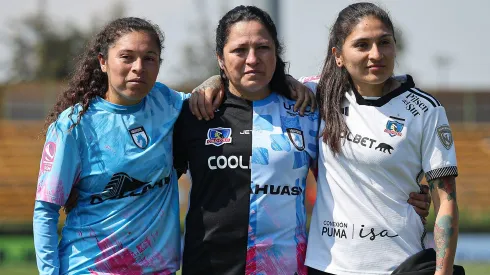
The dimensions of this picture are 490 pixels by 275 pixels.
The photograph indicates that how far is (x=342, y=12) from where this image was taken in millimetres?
4047

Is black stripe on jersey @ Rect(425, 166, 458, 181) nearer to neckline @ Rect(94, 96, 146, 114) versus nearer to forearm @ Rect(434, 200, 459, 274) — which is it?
forearm @ Rect(434, 200, 459, 274)

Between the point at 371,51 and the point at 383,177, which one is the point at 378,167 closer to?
the point at 383,177

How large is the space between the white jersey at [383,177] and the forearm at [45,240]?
4.05 feet

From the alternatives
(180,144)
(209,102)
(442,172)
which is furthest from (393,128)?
(180,144)

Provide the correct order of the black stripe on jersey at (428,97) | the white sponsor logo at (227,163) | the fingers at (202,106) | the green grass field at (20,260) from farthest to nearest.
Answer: the green grass field at (20,260)
the fingers at (202,106)
the white sponsor logo at (227,163)
the black stripe on jersey at (428,97)

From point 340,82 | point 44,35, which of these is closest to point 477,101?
point 44,35

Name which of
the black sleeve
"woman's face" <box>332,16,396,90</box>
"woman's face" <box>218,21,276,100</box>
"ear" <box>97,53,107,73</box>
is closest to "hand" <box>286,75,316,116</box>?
"woman's face" <box>218,21,276,100</box>

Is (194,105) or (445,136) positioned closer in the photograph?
(445,136)

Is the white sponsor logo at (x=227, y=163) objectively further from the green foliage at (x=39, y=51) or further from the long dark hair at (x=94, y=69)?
the green foliage at (x=39, y=51)

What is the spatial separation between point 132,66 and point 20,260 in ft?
30.5

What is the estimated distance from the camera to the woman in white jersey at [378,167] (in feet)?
12.3

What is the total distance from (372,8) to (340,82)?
0.41m

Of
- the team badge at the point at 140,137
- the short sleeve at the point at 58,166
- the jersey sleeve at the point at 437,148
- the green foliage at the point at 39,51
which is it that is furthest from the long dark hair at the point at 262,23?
the green foliage at the point at 39,51

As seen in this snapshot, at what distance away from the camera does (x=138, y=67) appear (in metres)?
3.82
